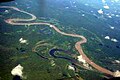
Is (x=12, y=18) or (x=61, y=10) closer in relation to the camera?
(x=12, y=18)

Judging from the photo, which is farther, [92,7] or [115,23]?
[92,7]

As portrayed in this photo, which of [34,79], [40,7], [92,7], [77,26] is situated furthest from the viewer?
[92,7]

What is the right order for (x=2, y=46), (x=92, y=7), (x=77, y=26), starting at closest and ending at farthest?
(x=2, y=46) → (x=77, y=26) → (x=92, y=7)

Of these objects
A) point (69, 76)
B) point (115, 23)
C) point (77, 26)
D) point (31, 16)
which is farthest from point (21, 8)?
point (69, 76)

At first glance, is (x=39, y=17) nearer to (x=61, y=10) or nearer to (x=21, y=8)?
(x=21, y=8)

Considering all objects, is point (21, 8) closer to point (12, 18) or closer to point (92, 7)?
point (12, 18)

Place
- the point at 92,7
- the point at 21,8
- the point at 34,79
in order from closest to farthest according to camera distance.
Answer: the point at 34,79 → the point at 21,8 → the point at 92,7

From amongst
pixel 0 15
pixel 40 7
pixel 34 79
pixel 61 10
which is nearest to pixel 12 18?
pixel 0 15

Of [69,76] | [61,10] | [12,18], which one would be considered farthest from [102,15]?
[69,76]

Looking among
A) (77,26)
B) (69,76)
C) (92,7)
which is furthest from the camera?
(92,7)
